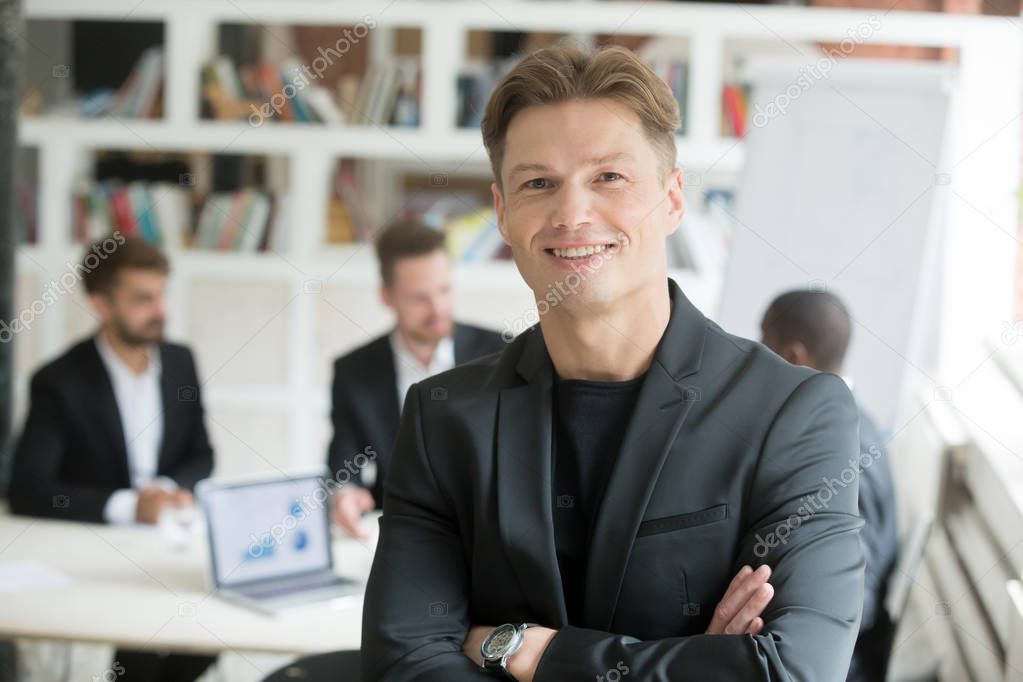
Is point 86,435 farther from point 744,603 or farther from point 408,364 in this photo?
point 744,603

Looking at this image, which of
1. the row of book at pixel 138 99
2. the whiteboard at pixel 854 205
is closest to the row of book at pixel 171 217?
the row of book at pixel 138 99

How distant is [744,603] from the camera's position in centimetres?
162

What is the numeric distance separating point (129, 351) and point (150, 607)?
1445 millimetres

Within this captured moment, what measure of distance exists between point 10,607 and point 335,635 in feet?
2.52

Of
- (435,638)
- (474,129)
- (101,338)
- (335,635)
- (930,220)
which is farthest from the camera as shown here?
(474,129)

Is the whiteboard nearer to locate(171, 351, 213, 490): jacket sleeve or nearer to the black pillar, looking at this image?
locate(171, 351, 213, 490): jacket sleeve

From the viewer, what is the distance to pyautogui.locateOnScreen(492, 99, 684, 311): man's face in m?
1.68

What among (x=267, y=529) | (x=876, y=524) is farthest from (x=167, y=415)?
(x=876, y=524)

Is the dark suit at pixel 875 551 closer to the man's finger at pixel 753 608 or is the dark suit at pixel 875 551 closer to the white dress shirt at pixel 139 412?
the man's finger at pixel 753 608

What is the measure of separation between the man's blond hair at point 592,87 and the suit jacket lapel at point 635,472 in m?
0.29

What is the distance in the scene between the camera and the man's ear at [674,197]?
1.77 metres

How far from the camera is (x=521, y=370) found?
1.80 m

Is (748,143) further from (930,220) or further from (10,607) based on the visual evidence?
(10,607)

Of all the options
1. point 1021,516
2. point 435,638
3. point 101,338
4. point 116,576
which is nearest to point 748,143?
point 1021,516
